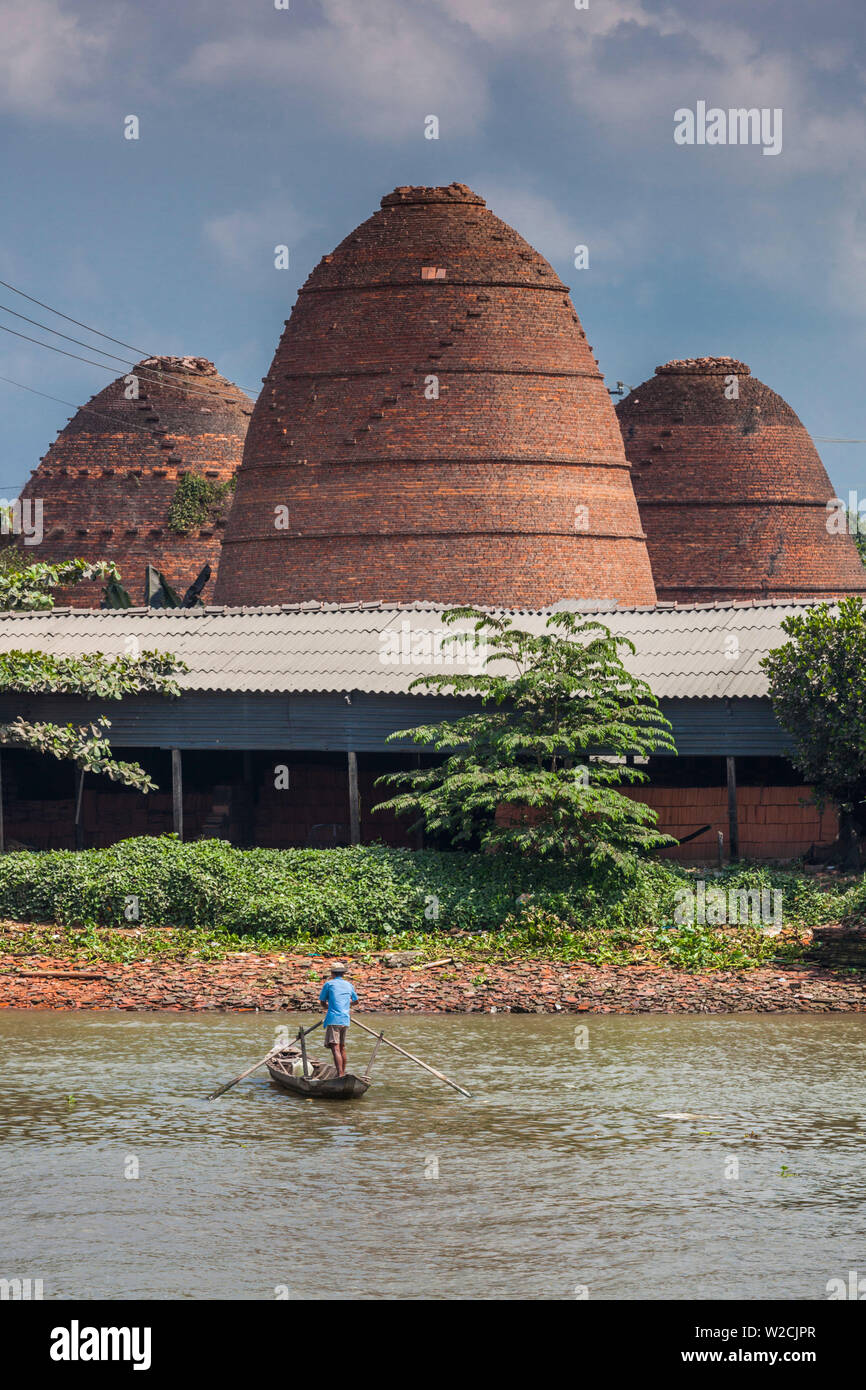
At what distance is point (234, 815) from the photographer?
28781mm

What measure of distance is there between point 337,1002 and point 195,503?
39574 mm

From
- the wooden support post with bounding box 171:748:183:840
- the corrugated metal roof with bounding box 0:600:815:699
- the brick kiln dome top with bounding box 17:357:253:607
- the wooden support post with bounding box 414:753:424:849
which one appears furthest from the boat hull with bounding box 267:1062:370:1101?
the brick kiln dome top with bounding box 17:357:253:607

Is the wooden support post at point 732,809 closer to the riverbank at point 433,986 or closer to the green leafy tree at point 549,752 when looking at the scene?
the green leafy tree at point 549,752

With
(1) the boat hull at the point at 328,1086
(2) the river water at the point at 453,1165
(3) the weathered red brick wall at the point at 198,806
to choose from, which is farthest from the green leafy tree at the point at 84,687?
(1) the boat hull at the point at 328,1086

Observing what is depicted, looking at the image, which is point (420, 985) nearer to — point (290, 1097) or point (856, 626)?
point (290, 1097)

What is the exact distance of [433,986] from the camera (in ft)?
66.4

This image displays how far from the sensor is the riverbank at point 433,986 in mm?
19594

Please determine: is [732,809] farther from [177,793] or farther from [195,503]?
[195,503]

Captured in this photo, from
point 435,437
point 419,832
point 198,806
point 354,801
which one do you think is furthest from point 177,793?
point 435,437

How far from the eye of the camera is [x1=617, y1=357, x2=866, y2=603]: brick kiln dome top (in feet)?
168

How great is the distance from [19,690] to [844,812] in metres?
12.6

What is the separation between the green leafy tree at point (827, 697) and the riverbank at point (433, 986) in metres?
3.56

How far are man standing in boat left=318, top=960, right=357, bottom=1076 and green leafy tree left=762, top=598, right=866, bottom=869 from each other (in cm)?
965

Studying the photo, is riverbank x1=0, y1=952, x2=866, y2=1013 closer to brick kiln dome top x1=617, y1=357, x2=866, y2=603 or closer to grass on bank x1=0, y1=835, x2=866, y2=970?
grass on bank x1=0, y1=835, x2=866, y2=970
